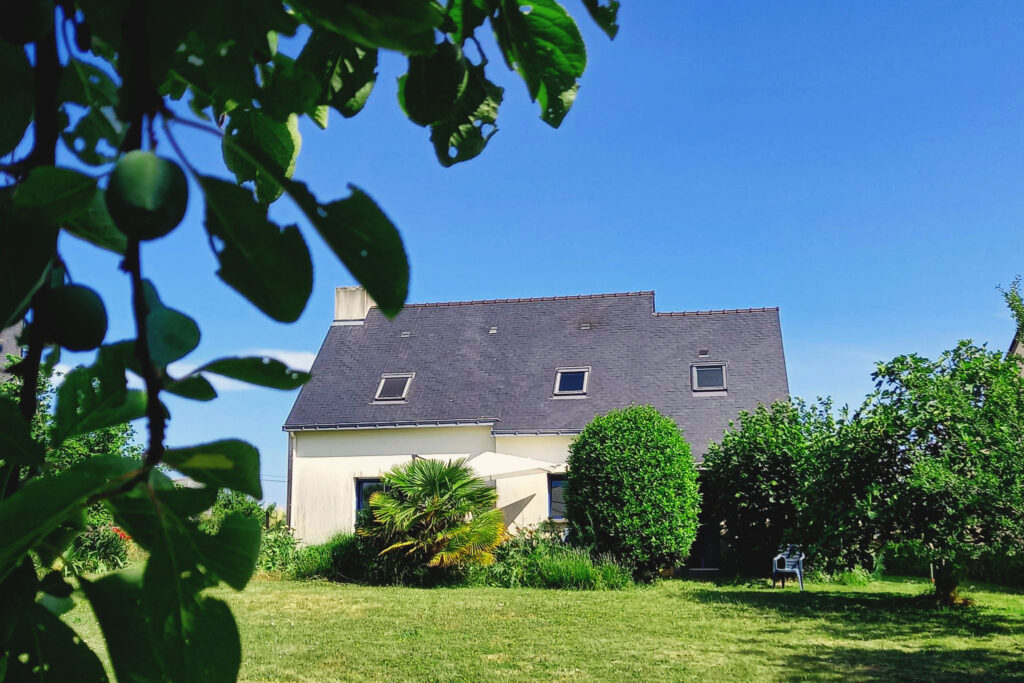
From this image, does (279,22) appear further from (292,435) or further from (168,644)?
(292,435)

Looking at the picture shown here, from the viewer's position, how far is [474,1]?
0.89 meters

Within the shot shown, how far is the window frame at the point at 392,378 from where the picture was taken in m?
17.3

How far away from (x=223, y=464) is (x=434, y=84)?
0.52m

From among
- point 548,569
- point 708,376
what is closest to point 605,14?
point 548,569

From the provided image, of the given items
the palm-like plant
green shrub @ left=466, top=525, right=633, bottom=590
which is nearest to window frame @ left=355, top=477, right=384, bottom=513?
the palm-like plant

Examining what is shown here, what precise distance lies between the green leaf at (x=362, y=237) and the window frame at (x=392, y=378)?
16980 mm

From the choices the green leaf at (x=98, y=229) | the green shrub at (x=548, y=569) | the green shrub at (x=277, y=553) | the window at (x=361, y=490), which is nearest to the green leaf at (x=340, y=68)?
the green leaf at (x=98, y=229)

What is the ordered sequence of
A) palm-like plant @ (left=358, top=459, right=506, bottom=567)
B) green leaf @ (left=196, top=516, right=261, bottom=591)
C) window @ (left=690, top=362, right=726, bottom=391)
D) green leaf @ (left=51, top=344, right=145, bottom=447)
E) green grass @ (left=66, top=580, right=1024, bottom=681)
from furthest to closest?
window @ (left=690, top=362, right=726, bottom=391), palm-like plant @ (left=358, top=459, right=506, bottom=567), green grass @ (left=66, top=580, right=1024, bottom=681), green leaf @ (left=51, top=344, right=145, bottom=447), green leaf @ (left=196, top=516, right=261, bottom=591)

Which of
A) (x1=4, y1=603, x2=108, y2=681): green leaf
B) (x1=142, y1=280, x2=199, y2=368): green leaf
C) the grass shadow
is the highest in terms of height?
(x1=142, y1=280, x2=199, y2=368): green leaf

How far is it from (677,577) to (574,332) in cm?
623

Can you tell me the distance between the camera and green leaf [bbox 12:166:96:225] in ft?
1.52

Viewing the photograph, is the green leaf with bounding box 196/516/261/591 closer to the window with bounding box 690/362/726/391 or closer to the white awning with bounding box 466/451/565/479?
the white awning with bounding box 466/451/565/479

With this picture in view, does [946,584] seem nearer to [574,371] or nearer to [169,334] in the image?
[574,371]

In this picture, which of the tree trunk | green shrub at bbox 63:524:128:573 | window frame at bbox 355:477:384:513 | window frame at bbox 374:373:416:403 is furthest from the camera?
window frame at bbox 374:373:416:403
